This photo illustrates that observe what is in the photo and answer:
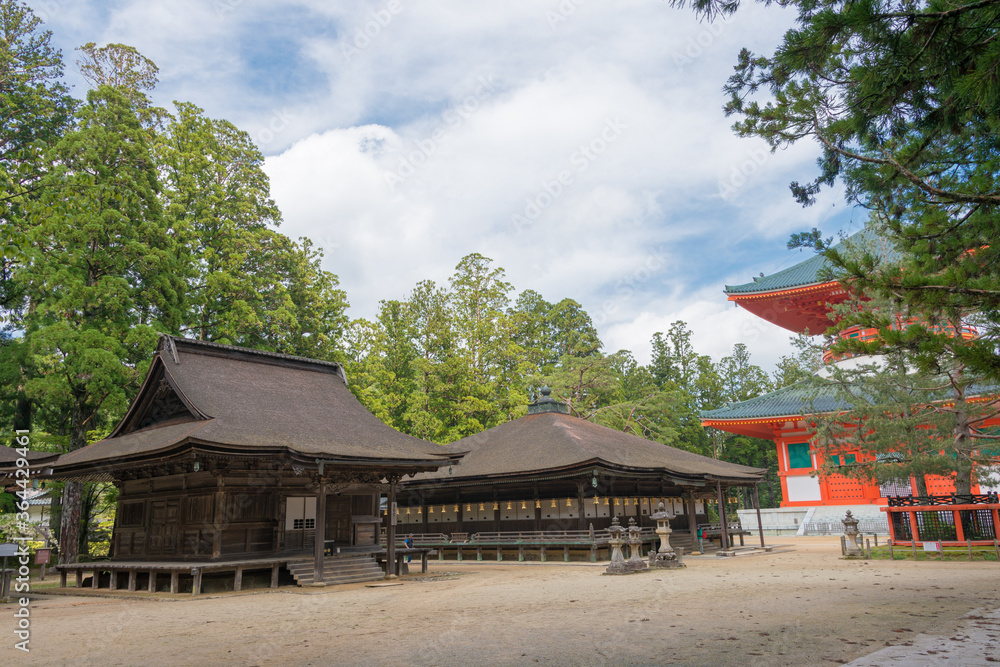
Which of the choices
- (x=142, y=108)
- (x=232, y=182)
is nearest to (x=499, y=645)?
(x=232, y=182)

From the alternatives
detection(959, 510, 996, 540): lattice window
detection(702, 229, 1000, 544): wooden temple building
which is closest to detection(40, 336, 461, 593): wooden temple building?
detection(959, 510, 996, 540): lattice window

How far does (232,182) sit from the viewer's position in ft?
110

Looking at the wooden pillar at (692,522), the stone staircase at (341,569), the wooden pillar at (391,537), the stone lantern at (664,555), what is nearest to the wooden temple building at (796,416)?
the wooden pillar at (692,522)

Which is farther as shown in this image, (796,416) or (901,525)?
(796,416)

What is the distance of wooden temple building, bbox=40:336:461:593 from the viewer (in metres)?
16.1

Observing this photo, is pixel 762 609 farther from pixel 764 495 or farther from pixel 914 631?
pixel 764 495

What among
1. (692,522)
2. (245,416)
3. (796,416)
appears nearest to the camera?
(245,416)

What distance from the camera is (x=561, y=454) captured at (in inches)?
949

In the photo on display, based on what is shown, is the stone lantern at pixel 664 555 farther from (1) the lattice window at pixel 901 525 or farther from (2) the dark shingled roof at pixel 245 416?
(1) the lattice window at pixel 901 525

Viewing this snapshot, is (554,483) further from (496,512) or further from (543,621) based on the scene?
(543,621)

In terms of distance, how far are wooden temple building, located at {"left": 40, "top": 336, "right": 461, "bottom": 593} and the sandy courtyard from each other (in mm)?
1866

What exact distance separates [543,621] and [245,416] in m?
11.4

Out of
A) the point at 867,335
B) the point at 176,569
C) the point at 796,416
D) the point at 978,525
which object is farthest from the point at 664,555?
the point at 796,416

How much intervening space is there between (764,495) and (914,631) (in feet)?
196
